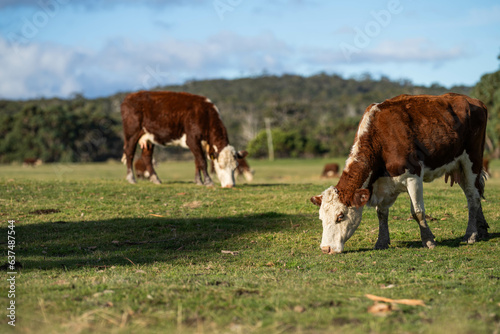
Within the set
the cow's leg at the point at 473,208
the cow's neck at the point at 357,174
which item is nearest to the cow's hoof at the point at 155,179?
the cow's neck at the point at 357,174

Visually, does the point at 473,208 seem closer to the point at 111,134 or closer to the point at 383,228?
the point at 383,228

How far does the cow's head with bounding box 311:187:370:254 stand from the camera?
8.91 meters

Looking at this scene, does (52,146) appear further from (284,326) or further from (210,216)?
(284,326)

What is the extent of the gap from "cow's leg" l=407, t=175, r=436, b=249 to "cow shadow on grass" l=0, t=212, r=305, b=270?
3056 mm

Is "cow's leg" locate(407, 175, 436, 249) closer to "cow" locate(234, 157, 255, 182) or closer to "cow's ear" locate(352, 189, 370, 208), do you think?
"cow's ear" locate(352, 189, 370, 208)

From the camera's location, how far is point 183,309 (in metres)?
5.10

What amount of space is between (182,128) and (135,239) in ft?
25.8

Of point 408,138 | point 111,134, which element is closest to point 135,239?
point 408,138

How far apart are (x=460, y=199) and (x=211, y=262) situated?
28.8 ft

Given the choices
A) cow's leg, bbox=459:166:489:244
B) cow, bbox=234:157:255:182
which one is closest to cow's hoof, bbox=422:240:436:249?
cow's leg, bbox=459:166:489:244

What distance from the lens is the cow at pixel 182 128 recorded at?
58.5 feet

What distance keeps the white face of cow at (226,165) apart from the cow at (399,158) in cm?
829

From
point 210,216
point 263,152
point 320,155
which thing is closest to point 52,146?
point 263,152

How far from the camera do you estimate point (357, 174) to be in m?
9.09
